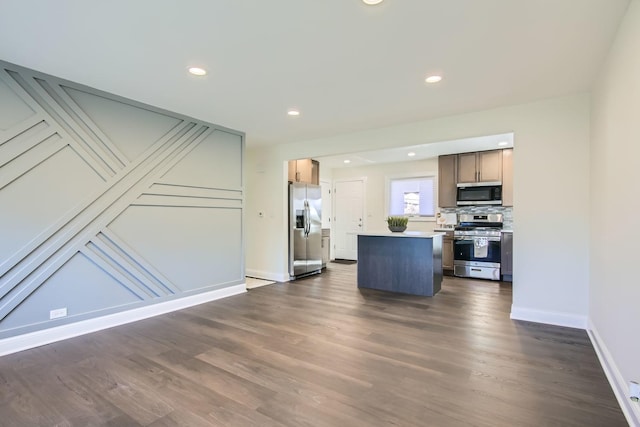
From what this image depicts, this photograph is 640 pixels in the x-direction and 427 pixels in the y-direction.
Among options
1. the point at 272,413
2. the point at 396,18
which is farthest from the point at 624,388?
the point at 396,18

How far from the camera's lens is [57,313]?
119 inches

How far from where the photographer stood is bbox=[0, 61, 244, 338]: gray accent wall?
2.78 meters

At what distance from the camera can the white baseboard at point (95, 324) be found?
2.77 m

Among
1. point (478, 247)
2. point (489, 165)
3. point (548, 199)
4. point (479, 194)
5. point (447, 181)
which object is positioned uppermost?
Answer: point (489, 165)

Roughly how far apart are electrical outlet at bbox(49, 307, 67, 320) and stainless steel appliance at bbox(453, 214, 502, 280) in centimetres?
601

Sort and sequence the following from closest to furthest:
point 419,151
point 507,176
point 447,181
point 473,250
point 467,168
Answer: point 507,176 < point 473,250 < point 467,168 < point 419,151 < point 447,181

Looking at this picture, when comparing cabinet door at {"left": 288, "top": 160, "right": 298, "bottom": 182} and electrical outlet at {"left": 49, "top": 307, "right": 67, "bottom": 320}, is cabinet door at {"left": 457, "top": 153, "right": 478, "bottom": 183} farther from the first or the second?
electrical outlet at {"left": 49, "top": 307, "right": 67, "bottom": 320}

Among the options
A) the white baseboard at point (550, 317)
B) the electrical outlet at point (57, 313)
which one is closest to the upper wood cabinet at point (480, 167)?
the white baseboard at point (550, 317)

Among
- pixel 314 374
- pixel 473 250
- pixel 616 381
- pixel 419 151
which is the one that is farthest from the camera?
pixel 419 151

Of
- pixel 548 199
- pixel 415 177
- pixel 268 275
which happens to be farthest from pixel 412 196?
pixel 548 199

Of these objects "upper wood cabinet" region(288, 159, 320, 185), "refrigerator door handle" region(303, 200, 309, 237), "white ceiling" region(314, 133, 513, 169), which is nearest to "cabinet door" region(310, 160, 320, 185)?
"upper wood cabinet" region(288, 159, 320, 185)

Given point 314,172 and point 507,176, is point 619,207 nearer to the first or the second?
point 507,176

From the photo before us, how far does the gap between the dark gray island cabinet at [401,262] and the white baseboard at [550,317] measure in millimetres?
1198

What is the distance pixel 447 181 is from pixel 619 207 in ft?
14.8
